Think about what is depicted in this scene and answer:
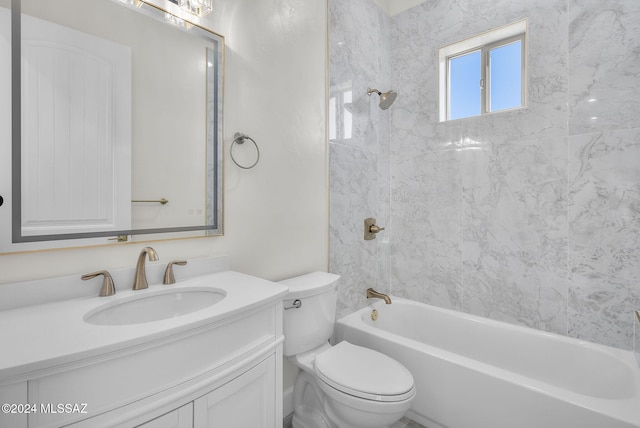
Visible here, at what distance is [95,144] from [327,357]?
52.3 inches

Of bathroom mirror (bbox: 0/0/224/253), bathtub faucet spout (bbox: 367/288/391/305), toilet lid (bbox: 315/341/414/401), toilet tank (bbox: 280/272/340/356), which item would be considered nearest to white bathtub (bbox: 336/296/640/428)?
bathtub faucet spout (bbox: 367/288/391/305)

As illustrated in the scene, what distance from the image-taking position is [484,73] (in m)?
2.27

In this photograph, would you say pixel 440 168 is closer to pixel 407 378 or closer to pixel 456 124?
pixel 456 124

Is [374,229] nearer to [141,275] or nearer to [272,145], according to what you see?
[272,145]

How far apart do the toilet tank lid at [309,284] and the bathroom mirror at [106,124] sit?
19.1 inches

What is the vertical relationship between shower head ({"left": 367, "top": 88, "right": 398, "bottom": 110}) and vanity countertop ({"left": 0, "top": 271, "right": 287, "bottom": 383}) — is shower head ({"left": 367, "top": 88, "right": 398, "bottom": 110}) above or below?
above

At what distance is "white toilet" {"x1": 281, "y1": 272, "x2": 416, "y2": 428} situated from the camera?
1226 mm

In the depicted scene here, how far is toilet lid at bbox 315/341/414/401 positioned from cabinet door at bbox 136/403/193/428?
664 mm

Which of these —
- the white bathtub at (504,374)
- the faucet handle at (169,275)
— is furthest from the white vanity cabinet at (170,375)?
the white bathtub at (504,374)

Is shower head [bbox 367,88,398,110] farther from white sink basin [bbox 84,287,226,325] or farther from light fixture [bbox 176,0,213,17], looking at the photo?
white sink basin [bbox 84,287,226,325]

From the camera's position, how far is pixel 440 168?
89.7 inches

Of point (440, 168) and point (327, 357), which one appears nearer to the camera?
point (327, 357)

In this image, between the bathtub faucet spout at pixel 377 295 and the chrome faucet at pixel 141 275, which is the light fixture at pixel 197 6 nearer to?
the chrome faucet at pixel 141 275

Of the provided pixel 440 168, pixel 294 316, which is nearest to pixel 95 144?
pixel 294 316
